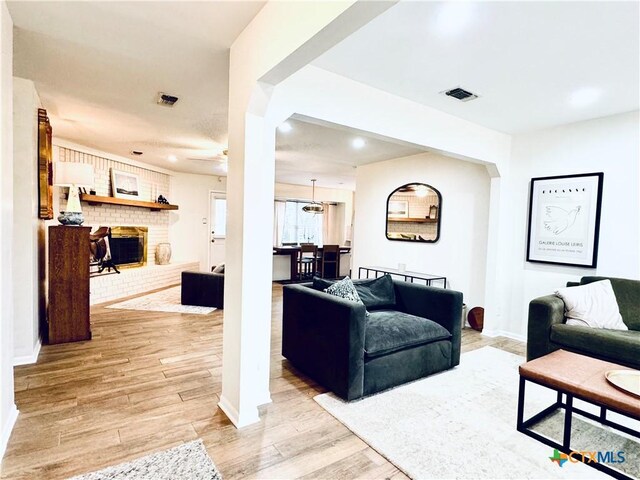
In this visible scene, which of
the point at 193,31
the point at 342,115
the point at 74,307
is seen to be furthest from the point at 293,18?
the point at 74,307

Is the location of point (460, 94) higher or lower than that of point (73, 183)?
higher

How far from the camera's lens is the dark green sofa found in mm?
2641

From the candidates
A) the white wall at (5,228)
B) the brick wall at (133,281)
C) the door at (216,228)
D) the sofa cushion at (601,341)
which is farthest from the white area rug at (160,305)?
the sofa cushion at (601,341)

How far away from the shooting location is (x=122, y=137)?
4.59 m

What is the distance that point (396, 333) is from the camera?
8.70 ft

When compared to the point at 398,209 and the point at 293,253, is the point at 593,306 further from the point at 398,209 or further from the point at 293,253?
the point at 293,253

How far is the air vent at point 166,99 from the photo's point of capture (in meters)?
3.07

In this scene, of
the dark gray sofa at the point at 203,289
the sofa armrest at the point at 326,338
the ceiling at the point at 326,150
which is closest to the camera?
the sofa armrest at the point at 326,338

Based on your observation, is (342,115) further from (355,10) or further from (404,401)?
(404,401)

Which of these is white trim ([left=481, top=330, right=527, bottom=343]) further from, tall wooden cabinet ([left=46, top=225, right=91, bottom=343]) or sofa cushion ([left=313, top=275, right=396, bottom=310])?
tall wooden cabinet ([left=46, top=225, right=91, bottom=343])

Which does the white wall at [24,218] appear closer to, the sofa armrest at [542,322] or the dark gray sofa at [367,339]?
the dark gray sofa at [367,339]

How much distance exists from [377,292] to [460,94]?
195 centimetres

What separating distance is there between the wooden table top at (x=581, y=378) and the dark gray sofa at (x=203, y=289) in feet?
13.3

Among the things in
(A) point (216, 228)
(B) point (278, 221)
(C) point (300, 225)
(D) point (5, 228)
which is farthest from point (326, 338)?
(C) point (300, 225)
